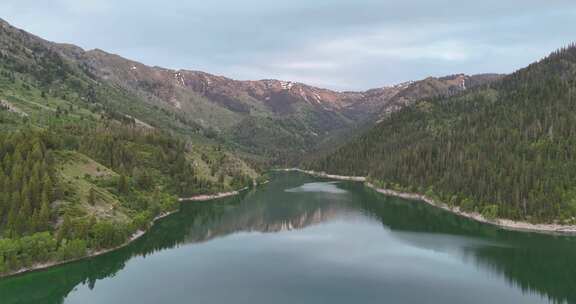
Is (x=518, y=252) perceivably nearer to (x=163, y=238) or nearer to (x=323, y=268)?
(x=323, y=268)

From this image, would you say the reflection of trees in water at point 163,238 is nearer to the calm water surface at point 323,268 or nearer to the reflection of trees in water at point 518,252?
the calm water surface at point 323,268

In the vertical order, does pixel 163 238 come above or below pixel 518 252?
below

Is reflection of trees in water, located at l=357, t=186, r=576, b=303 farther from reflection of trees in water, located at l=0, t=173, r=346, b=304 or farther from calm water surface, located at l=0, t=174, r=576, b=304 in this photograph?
reflection of trees in water, located at l=0, t=173, r=346, b=304

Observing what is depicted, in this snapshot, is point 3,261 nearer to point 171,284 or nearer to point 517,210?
point 171,284

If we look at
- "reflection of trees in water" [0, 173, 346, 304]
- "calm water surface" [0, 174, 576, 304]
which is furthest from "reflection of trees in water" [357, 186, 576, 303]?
"reflection of trees in water" [0, 173, 346, 304]

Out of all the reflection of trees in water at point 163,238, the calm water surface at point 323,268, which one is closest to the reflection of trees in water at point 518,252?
the calm water surface at point 323,268

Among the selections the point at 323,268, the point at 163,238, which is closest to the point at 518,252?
the point at 323,268
